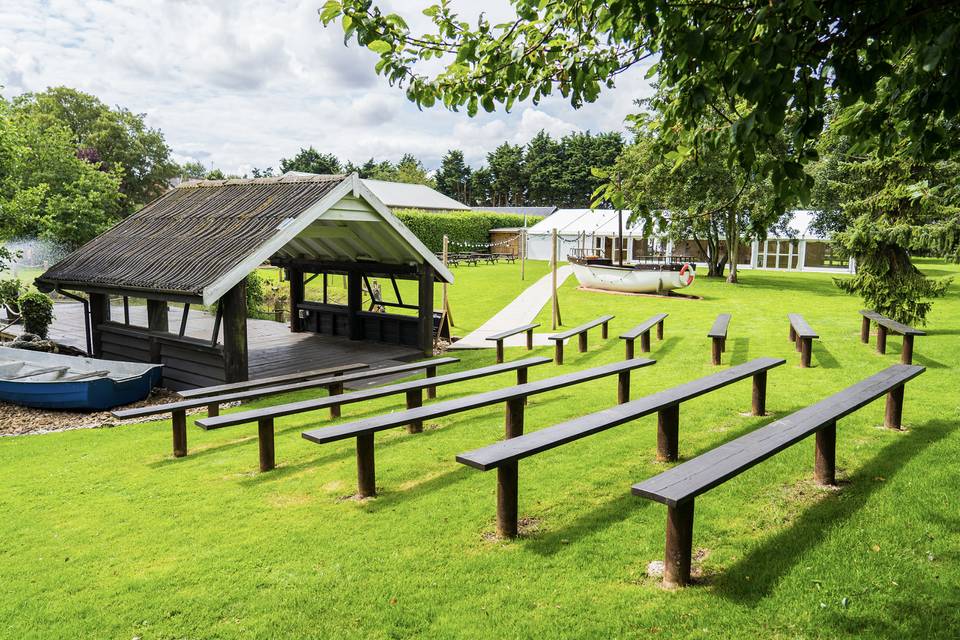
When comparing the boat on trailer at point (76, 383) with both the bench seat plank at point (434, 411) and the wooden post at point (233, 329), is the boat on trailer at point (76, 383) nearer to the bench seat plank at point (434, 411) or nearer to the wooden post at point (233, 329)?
the wooden post at point (233, 329)

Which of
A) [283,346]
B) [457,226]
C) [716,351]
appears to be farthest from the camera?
[457,226]

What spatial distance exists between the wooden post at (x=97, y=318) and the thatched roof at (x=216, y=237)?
0.79m

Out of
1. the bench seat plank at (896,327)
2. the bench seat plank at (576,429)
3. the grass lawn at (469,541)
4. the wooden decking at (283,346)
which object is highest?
the bench seat plank at (896,327)

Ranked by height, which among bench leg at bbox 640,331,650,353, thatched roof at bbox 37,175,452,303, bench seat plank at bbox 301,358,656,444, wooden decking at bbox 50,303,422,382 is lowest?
wooden decking at bbox 50,303,422,382

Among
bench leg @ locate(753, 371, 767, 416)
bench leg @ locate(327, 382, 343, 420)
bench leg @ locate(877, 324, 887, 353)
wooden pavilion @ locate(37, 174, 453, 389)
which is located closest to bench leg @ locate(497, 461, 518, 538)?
bench leg @ locate(753, 371, 767, 416)

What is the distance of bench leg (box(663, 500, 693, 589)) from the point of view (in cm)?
364

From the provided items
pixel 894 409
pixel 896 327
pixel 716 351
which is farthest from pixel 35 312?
pixel 896 327

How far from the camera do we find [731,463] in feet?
13.3

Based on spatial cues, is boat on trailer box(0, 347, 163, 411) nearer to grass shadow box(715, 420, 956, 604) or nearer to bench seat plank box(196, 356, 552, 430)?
bench seat plank box(196, 356, 552, 430)

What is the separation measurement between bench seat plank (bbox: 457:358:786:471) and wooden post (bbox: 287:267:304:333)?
11914 mm

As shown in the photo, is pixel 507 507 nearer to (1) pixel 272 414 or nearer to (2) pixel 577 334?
(1) pixel 272 414

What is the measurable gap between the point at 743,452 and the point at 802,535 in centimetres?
66

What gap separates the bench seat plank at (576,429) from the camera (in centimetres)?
423

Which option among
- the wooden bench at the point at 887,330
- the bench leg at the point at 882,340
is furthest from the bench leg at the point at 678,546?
the bench leg at the point at 882,340
